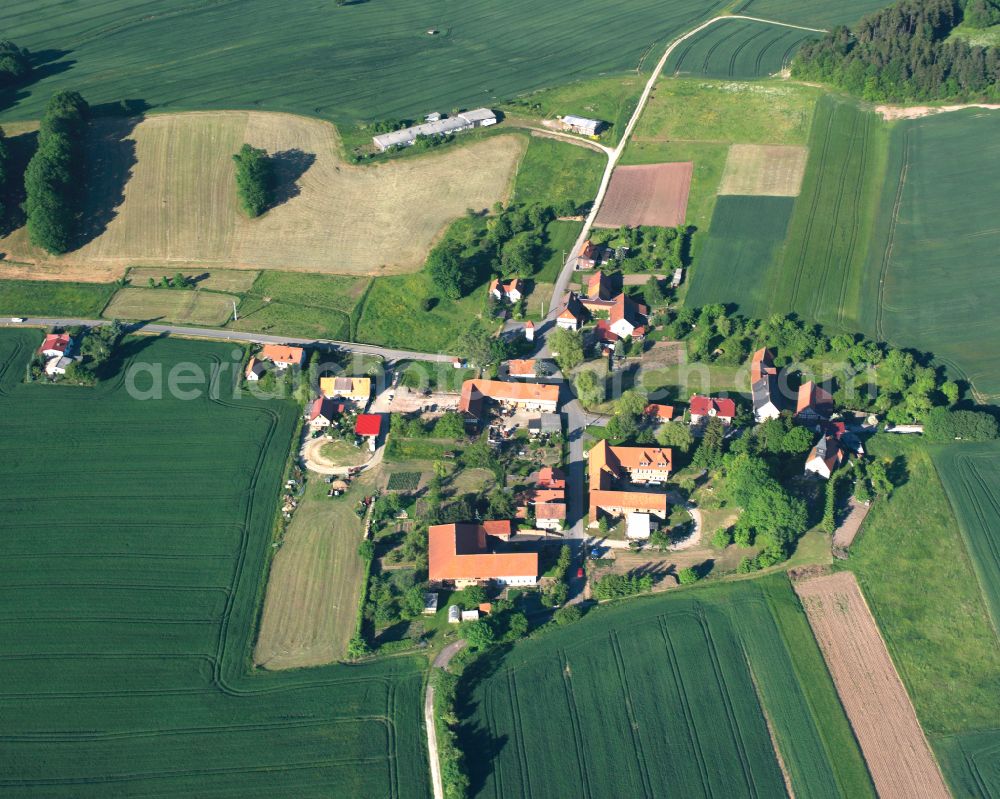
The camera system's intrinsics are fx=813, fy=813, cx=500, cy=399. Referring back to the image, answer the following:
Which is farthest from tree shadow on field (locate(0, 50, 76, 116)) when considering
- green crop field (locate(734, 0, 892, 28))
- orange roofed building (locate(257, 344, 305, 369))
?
green crop field (locate(734, 0, 892, 28))

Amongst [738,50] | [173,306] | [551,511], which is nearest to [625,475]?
[551,511]

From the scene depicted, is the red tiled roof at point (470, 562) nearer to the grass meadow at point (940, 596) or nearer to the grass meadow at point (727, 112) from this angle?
the grass meadow at point (940, 596)

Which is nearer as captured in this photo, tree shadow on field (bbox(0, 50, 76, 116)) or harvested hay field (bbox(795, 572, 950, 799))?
harvested hay field (bbox(795, 572, 950, 799))

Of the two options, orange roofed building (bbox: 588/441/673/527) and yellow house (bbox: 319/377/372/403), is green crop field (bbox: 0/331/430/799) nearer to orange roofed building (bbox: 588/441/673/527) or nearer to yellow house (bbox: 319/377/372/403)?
yellow house (bbox: 319/377/372/403)

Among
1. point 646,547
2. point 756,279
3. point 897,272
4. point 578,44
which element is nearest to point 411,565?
point 646,547

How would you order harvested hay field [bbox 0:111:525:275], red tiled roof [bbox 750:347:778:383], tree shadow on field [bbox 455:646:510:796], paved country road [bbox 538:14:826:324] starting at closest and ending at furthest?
tree shadow on field [bbox 455:646:510:796] < red tiled roof [bbox 750:347:778:383] < paved country road [bbox 538:14:826:324] < harvested hay field [bbox 0:111:525:275]

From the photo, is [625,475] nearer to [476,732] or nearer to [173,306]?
[476,732]
